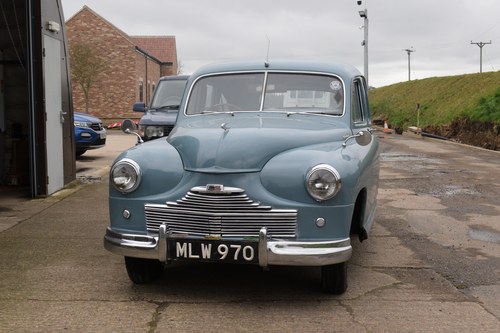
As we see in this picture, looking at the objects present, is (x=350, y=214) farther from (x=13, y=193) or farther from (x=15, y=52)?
(x=15, y=52)

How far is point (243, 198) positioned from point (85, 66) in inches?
1336

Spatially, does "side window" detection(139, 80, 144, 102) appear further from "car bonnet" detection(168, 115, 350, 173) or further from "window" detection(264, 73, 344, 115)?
"car bonnet" detection(168, 115, 350, 173)

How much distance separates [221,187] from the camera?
414 cm

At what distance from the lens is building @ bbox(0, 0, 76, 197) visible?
888cm

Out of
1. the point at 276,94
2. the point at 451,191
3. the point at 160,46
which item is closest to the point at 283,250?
the point at 276,94

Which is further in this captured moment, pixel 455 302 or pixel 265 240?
pixel 455 302

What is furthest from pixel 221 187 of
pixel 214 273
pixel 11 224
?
pixel 11 224

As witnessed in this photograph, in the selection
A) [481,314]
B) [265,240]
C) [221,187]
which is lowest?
[481,314]

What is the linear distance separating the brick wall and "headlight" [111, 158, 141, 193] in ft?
113

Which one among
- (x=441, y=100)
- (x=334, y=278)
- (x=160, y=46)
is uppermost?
(x=160, y=46)

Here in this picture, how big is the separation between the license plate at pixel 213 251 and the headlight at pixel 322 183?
21.4 inches

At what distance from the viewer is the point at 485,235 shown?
6.91 metres

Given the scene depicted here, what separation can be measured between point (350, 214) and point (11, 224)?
15.1 feet

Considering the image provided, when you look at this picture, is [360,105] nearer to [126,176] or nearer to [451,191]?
[126,176]
